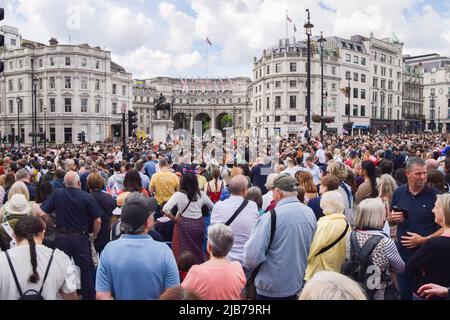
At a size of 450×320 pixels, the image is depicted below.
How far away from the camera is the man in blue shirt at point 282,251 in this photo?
4543mm

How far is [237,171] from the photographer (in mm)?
9438

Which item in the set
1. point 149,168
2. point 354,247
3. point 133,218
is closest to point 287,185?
point 354,247

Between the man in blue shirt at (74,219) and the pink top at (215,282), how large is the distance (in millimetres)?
3035

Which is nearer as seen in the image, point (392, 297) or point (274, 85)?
point (392, 297)

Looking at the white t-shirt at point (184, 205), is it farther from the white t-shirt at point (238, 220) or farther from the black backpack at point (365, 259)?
the black backpack at point (365, 259)

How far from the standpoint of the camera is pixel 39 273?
371 centimetres

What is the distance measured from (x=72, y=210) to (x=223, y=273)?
3.33m

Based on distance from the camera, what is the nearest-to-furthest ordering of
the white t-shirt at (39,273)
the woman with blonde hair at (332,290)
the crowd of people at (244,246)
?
the woman with blonde hair at (332,290)
the white t-shirt at (39,273)
the crowd of people at (244,246)

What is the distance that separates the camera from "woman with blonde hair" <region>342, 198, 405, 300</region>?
432cm

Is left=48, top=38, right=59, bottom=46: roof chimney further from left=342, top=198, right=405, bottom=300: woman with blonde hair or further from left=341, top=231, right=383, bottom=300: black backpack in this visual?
left=341, top=231, right=383, bottom=300: black backpack

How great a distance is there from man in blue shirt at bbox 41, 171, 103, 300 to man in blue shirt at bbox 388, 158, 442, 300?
4347mm

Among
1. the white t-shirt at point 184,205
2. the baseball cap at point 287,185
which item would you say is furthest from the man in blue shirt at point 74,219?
the baseball cap at point 287,185
